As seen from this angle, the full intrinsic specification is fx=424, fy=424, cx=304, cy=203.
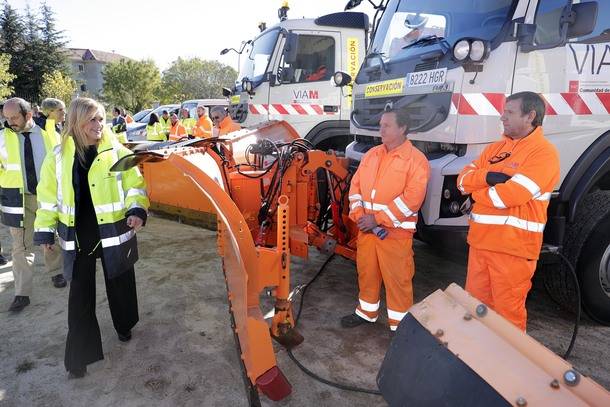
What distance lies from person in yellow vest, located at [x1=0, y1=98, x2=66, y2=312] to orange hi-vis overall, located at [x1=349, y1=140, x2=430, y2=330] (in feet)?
8.36

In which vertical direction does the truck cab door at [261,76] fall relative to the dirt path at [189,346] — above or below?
above

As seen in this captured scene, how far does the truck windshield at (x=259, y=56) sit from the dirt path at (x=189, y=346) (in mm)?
3065

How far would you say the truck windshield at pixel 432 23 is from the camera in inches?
104

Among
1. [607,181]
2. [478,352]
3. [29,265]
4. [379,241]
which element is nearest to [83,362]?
[29,265]

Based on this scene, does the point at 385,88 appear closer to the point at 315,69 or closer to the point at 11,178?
the point at 315,69

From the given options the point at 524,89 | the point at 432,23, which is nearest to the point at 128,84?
the point at 432,23

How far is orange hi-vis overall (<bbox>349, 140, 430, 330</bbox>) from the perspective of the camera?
2.67 meters

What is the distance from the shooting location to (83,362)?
2.56 m

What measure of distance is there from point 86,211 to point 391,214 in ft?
6.21


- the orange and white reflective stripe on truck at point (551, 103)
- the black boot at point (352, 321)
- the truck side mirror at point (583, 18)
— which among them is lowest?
the black boot at point (352, 321)

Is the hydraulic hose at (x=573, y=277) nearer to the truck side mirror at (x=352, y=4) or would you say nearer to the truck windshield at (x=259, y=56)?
the truck side mirror at (x=352, y=4)

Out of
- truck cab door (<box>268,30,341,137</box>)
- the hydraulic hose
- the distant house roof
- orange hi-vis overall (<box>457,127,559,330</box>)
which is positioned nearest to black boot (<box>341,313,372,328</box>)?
orange hi-vis overall (<box>457,127,559,330</box>)

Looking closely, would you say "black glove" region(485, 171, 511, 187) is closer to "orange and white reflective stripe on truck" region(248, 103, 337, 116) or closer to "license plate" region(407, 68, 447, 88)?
"license plate" region(407, 68, 447, 88)

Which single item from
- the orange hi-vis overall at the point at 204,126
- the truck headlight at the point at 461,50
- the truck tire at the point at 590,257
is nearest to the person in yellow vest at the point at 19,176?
the truck headlight at the point at 461,50
